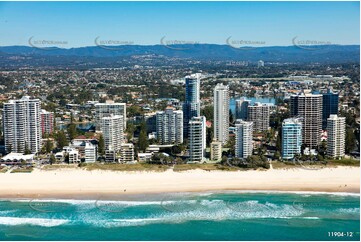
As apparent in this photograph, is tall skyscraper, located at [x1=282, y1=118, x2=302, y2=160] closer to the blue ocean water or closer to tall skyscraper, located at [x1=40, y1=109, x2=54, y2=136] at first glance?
the blue ocean water

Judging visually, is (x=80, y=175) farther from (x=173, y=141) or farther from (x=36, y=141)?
(x=173, y=141)

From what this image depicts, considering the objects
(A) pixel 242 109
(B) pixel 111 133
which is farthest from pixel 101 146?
(A) pixel 242 109

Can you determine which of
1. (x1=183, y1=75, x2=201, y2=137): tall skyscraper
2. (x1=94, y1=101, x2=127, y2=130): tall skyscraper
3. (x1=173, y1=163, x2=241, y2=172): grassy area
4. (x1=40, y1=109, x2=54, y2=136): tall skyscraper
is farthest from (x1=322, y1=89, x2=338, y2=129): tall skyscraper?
(x1=40, y1=109, x2=54, y2=136): tall skyscraper

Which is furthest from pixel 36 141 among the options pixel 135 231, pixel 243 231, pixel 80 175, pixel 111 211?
pixel 243 231

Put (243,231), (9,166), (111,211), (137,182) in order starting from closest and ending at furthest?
(243,231) < (111,211) < (137,182) < (9,166)

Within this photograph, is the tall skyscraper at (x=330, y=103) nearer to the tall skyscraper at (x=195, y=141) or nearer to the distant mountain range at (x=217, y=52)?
the tall skyscraper at (x=195, y=141)
